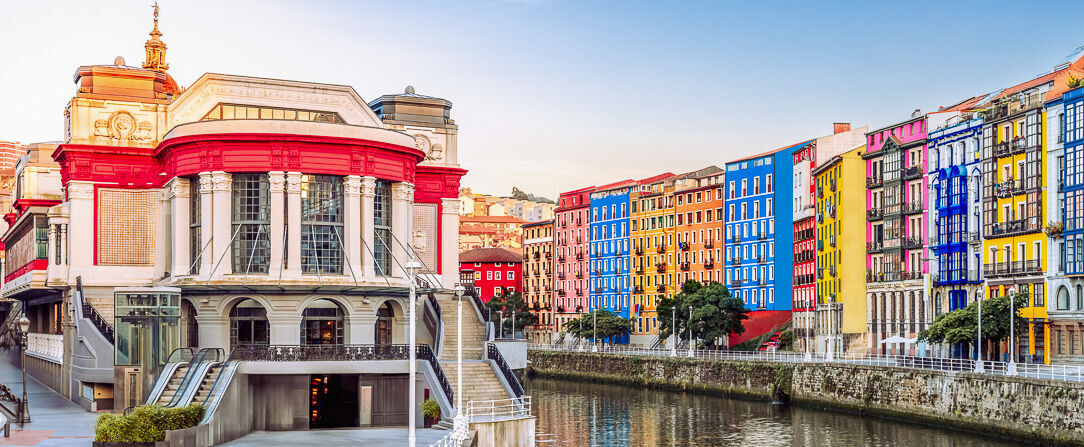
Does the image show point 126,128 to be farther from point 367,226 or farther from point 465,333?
point 465,333

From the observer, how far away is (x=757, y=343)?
12700 cm

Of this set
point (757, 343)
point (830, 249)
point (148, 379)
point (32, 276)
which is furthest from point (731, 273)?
point (148, 379)

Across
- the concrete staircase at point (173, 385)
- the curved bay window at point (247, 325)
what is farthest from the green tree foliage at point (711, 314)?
the concrete staircase at point (173, 385)

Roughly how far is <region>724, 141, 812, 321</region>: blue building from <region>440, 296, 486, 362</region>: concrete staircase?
68.0 meters

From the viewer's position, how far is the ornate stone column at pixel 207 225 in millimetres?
57750

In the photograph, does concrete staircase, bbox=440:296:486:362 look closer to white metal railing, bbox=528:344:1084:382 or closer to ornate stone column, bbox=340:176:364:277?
ornate stone column, bbox=340:176:364:277

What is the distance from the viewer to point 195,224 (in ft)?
195

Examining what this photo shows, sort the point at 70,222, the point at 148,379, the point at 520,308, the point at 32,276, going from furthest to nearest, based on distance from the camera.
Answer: the point at 520,308 → the point at 32,276 → the point at 70,222 → the point at 148,379

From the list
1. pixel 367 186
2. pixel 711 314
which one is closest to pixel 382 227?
pixel 367 186

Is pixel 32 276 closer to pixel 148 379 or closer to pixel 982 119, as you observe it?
pixel 148 379

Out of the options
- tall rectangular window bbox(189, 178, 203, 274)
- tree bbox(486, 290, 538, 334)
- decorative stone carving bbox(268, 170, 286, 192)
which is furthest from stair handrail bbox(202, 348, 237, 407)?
tree bbox(486, 290, 538, 334)

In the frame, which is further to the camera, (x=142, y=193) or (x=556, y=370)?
(x=556, y=370)

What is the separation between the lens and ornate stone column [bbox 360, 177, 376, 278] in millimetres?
59438

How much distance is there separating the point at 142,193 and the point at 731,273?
8744cm
